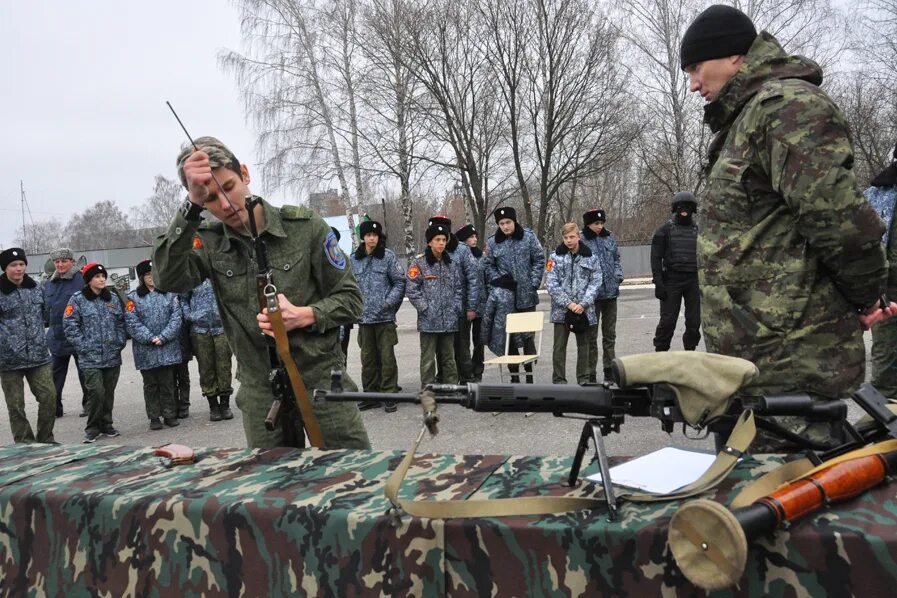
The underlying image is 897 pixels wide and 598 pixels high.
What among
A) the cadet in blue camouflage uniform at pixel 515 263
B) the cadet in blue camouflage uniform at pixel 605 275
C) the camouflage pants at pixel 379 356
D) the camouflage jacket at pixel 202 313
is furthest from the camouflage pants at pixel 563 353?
the camouflage jacket at pixel 202 313

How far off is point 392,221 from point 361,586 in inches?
2220

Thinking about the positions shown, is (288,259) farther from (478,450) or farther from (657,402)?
(478,450)

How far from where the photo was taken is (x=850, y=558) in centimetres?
124

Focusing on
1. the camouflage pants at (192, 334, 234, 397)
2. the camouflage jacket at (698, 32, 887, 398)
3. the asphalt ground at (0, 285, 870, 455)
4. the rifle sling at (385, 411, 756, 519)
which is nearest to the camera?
the rifle sling at (385, 411, 756, 519)

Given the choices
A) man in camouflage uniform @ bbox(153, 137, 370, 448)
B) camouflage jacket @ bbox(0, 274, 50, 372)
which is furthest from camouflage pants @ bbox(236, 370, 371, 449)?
camouflage jacket @ bbox(0, 274, 50, 372)

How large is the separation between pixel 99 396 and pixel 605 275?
535cm

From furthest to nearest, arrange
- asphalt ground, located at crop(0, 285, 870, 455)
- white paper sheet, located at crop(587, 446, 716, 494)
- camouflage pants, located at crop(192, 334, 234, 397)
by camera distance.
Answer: camouflage pants, located at crop(192, 334, 234, 397) → asphalt ground, located at crop(0, 285, 870, 455) → white paper sheet, located at crop(587, 446, 716, 494)

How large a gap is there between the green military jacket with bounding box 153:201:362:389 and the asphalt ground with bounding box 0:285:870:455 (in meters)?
1.79

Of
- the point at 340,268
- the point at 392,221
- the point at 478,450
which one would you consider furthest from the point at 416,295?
the point at 392,221

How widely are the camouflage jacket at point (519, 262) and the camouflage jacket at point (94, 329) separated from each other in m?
3.91

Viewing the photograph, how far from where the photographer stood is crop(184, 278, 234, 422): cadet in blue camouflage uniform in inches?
287

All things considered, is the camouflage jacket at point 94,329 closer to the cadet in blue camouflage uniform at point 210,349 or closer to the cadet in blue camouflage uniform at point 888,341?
the cadet in blue camouflage uniform at point 210,349

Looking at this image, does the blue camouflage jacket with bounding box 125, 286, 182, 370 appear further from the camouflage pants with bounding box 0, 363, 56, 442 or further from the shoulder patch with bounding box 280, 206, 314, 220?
the shoulder patch with bounding box 280, 206, 314, 220

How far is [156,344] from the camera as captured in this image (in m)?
6.97
